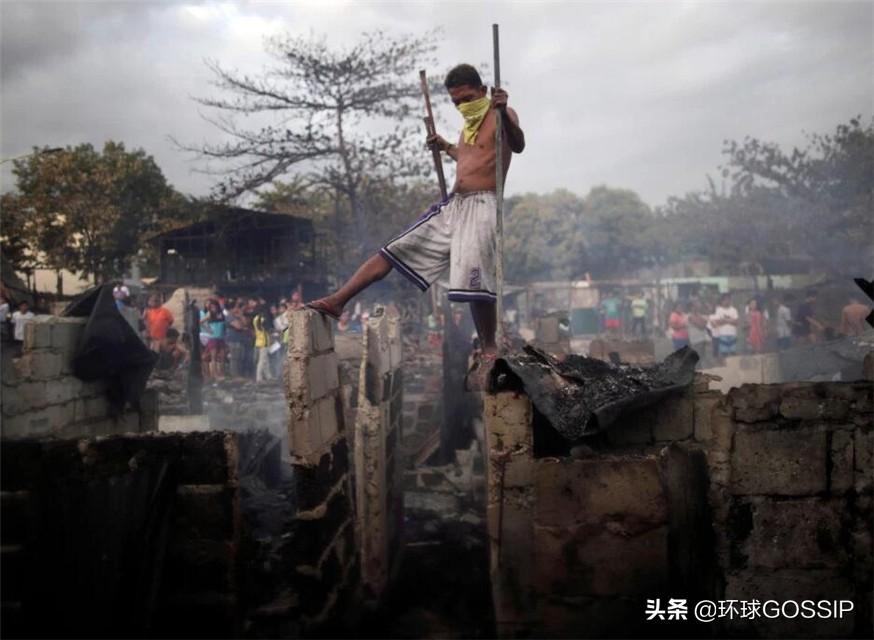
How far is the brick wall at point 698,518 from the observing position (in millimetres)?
3447

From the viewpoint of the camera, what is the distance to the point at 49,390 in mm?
5488

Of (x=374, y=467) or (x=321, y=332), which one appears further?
(x=374, y=467)

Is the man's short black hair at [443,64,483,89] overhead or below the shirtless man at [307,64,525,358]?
overhead

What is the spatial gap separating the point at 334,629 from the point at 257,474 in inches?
143

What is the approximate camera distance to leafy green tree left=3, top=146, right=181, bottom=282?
22375mm

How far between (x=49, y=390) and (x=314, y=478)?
3.12m

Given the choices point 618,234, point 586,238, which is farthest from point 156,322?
point 618,234

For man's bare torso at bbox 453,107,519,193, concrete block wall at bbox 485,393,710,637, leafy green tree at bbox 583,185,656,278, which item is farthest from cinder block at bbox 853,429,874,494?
leafy green tree at bbox 583,185,656,278


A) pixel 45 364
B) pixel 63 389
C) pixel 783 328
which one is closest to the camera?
pixel 45 364

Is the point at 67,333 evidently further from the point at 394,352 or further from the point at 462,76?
the point at 462,76

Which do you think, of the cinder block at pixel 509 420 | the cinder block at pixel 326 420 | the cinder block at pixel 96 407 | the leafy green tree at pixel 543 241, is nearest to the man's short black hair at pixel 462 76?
the cinder block at pixel 509 420

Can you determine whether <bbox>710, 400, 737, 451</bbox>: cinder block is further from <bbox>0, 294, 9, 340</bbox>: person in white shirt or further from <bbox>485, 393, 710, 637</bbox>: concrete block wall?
<bbox>0, 294, 9, 340</bbox>: person in white shirt

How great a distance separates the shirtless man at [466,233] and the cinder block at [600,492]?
1022mm

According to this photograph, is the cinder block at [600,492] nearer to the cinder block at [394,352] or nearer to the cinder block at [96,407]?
the cinder block at [394,352]
